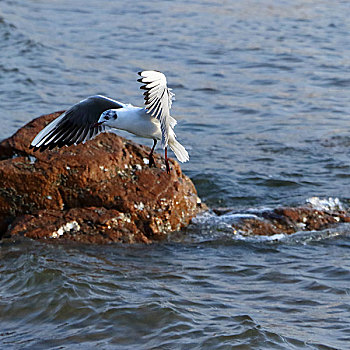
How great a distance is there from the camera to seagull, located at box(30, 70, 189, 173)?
6.08m

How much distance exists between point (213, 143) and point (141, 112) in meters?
4.28

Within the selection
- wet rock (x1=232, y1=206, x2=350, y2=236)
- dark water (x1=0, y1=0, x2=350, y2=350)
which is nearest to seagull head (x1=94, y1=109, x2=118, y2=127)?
dark water (x1=0, y1=0, x2=350, y2=350)

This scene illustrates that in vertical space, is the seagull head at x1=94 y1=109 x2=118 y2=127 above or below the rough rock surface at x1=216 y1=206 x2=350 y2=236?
above

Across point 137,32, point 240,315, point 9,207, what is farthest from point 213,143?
point 137,32

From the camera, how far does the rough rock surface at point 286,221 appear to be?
736 centimetres

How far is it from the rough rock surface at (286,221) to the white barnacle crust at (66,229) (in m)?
1.62

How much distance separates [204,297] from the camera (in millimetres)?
6109

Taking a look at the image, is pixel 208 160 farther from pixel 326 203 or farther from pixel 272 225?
pixel 272 225

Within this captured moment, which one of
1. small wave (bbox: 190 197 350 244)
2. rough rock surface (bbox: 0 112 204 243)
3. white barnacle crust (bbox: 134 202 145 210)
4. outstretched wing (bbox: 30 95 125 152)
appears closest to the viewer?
outstretched wing (bbox: 30 95 125 152)

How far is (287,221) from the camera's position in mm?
7441

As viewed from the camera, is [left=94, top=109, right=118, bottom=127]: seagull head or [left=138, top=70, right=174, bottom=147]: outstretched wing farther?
[left=94, top=109, right=118, bottom=127]: seagull head

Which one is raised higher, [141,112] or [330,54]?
[141,112]

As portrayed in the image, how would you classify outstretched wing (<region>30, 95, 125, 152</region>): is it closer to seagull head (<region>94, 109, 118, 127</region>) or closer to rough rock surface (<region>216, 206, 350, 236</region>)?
seagull head (<region>94, 109, 118, 127</region>)

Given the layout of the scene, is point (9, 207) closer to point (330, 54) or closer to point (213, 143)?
point (213, 143)
